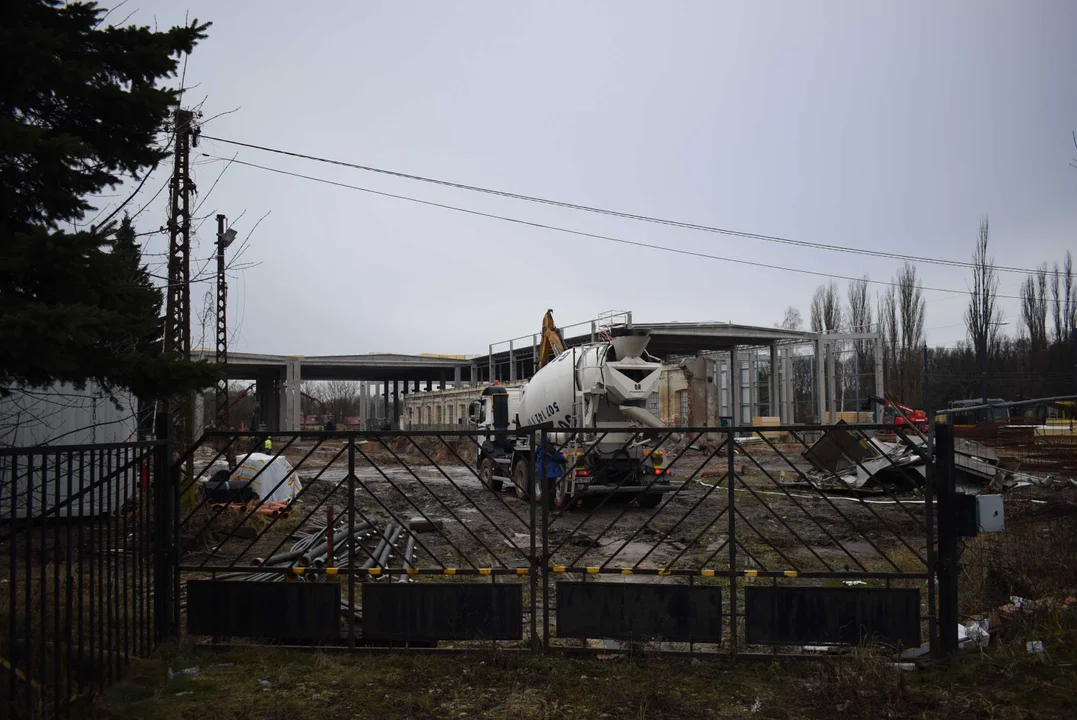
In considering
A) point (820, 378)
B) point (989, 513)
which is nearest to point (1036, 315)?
point (820, 378)

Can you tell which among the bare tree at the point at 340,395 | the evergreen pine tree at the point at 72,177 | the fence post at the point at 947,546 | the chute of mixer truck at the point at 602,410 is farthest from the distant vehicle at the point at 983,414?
the bare tree at the point at 340,395

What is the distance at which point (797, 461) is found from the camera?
93.3ft

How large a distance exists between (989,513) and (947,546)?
446mm

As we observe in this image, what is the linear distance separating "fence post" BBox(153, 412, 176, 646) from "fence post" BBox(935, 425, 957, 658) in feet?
22.9

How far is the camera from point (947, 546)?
6.58 m

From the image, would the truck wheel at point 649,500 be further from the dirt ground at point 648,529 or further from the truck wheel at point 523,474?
the truck wheel at point 523,474

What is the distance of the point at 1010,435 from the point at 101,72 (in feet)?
45.3

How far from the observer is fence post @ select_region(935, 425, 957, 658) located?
21.4ft

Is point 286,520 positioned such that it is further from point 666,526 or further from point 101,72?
point 101,72

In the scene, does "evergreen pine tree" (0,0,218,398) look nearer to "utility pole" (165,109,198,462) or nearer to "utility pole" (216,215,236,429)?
"utility pole" (165,109,198,462)

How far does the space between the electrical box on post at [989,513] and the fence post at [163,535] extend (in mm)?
7287

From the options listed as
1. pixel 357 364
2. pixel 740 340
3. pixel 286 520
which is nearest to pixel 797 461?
pixel 740 340

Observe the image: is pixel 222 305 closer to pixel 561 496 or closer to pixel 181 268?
pixel 181 268

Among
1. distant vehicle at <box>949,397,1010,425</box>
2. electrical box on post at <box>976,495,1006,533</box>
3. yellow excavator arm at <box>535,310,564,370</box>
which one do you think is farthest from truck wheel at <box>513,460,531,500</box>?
electrical box on post at <box>976,495,1006,533</box>
